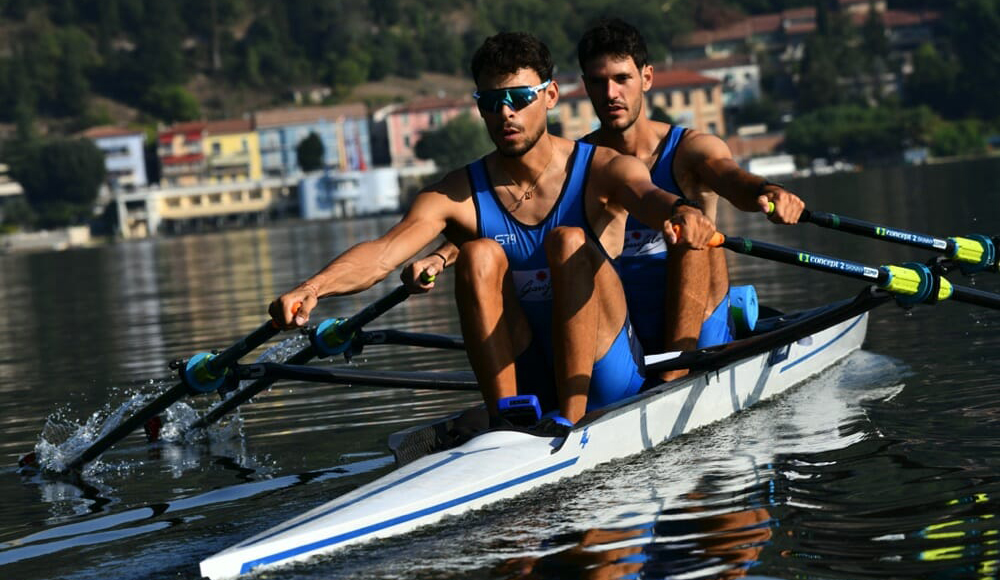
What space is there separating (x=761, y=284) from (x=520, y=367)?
1228 cm

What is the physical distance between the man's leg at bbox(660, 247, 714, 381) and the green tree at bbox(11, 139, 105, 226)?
13206cm

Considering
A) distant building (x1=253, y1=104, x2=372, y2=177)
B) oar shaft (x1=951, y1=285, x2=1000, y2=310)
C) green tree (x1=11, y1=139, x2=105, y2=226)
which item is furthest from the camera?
distant building (x1=253, y1=104, x2=372, y2=177)

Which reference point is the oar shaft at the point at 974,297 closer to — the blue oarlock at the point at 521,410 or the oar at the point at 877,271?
the oar at the point at 877,271

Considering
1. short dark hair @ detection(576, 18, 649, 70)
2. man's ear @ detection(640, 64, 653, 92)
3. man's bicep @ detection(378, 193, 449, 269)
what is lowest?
man's bicep @ detection(378, 193, 449, 269)

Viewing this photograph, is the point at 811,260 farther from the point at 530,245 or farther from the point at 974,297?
the point at 530,245

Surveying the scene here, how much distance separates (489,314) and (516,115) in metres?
0.94

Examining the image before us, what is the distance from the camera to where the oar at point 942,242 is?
332 inches

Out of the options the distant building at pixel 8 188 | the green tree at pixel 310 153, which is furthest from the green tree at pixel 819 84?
the distant building at pixel 8 188

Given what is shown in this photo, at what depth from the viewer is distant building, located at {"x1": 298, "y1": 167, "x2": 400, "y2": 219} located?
415 feet

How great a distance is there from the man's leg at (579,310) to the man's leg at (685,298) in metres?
1.15

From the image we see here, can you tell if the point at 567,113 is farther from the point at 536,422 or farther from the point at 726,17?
the point at 536,422

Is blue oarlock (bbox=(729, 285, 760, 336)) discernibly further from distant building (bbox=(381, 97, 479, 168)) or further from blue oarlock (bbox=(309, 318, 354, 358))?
distant building (bbox=(381, 97, 479, 168))

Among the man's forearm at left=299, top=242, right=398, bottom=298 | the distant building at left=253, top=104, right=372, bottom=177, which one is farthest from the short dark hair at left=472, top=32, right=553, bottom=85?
the distant building at left=253, top=104, right=372, bottom=177

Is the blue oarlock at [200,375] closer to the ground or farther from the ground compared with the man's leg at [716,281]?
closer to the ground
